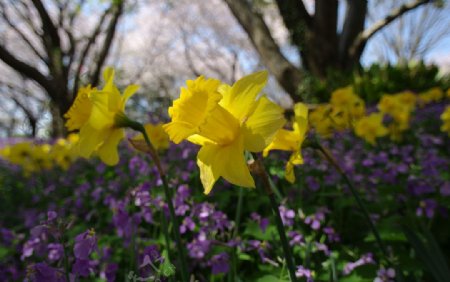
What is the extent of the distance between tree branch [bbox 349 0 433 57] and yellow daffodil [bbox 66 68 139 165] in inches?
339

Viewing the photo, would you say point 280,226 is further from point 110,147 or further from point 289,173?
point 110,147

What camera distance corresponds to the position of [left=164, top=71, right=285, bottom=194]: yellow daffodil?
2.58ft

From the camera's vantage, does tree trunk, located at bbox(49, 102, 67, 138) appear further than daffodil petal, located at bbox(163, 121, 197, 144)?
Yes

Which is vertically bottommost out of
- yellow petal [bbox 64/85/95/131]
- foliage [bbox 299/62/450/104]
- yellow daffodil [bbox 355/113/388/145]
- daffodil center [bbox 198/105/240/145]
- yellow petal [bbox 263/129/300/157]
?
daffodil center [bbox 198/105/240/145]

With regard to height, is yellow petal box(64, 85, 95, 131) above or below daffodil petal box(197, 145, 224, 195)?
above

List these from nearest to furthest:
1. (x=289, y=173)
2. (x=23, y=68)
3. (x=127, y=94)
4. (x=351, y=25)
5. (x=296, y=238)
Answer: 1. (x=289, y=173)
2. (x=127, y=94)
3. (x=296, y=238)
4. (x=23, y=68)
5. (x=351, y=25)

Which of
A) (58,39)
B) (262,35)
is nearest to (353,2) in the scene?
(262,35)

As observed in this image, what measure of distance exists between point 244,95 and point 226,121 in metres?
0.07

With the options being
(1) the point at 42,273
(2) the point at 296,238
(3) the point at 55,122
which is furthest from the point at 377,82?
(3) the point at 55,122

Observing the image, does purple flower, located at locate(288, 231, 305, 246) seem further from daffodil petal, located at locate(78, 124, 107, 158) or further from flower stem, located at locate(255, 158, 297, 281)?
daffodil petal, located at locate(78, 124, 107, 158)

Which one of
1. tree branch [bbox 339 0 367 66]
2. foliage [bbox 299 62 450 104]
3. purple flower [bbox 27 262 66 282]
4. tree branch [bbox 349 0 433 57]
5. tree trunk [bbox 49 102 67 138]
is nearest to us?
purple flower [bbox 27 262 66 282]

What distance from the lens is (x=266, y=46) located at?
26.2ft

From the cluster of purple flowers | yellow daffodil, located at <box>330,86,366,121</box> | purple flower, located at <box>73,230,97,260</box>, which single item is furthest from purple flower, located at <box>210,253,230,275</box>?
yellow daffodil, located at <box>330,86,366,121</box>

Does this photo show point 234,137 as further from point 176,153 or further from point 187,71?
point 187,71
